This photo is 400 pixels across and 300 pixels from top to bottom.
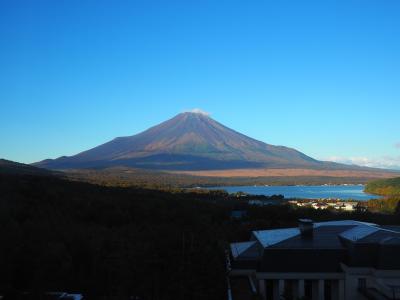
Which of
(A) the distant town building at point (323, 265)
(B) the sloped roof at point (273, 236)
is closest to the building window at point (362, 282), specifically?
(A) the distant town building at point (323, 265)

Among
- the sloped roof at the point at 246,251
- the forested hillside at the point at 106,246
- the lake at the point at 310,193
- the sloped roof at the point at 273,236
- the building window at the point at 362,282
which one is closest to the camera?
the forested hillside at the point at 106,246

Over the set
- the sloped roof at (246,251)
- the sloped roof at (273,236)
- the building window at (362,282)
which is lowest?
the building window at (362,282)

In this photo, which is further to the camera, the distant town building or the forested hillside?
the forested hillside

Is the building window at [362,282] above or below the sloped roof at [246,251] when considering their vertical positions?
below

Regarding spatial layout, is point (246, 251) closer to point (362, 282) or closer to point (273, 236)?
point (273, 236)

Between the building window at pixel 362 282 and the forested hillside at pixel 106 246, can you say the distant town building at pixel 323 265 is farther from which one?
the forested hillside at pixel 106 246

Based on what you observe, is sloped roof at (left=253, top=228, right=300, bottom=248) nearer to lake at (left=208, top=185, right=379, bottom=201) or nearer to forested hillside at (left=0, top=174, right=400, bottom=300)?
forested hillside at (left=0, top=174, right=400, bottom=300)

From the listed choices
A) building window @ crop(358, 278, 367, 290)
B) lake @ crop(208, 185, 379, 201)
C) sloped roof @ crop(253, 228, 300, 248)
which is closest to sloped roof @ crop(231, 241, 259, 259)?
sloped roof @ crop(253, 228, 300, 248)

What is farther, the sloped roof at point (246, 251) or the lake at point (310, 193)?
the lake at point (310, 193)
